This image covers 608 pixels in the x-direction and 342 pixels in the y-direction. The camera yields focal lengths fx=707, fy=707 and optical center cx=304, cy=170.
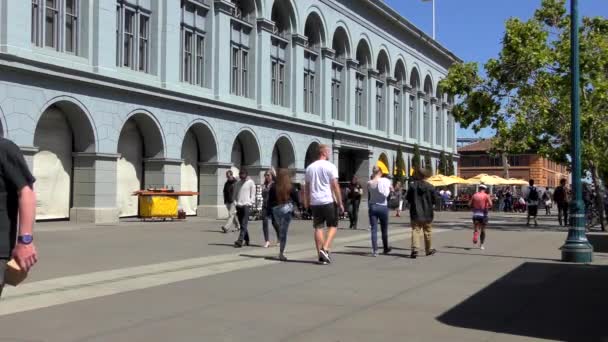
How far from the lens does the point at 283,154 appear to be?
38062 millimetres

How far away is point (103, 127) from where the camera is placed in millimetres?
24141

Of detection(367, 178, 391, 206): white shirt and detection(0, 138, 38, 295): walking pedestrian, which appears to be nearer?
detection(0, 138, 38, 295): walking pedestrian

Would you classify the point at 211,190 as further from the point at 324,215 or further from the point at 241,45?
the point at 324,215

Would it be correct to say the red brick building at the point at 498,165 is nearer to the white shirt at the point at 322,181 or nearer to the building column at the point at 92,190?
the building column at the point at 92,190

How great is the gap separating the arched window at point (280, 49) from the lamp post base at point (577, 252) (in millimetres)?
24443

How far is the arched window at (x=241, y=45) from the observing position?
106ft

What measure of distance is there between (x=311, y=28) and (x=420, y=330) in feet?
115

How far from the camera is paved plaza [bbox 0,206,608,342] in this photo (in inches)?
253

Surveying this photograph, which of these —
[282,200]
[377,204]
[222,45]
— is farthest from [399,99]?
[282,200]

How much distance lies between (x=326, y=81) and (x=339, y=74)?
2933 mm


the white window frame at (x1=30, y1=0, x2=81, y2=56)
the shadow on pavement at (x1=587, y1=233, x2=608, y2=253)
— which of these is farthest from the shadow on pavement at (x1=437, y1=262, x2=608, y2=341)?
the white window frame at (x1=30, y1=0, x2=81, y2=56)

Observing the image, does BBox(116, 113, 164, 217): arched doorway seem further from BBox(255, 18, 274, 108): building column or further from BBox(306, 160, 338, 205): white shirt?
BBox(306, 160, 338, 205): white shirt

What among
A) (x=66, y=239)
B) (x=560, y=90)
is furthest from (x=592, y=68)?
(x=66, y=239)

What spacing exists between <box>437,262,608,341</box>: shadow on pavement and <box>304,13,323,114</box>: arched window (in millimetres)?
29308
